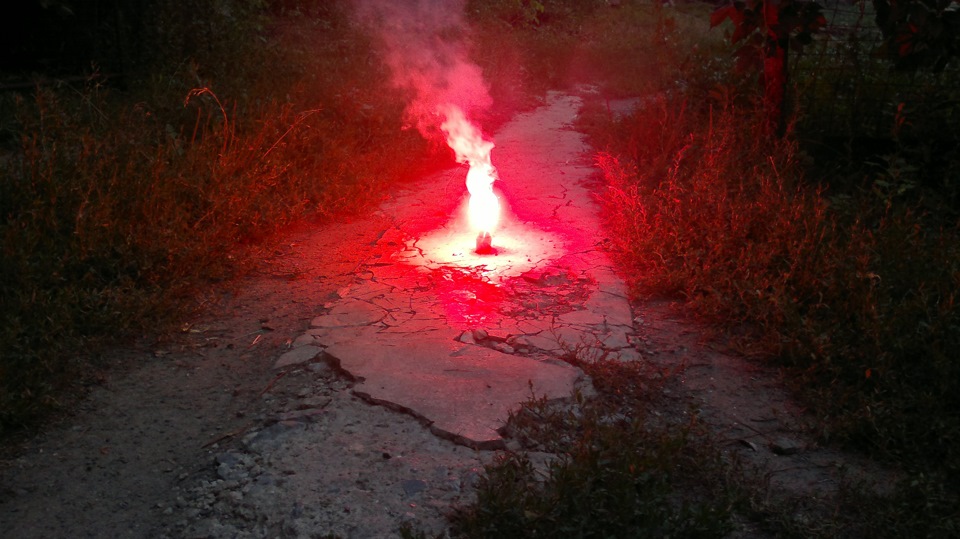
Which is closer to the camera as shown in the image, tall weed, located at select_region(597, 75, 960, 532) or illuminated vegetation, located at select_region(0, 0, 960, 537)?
illuminated vegetation, located at select_region(0, 0, 960, 537)

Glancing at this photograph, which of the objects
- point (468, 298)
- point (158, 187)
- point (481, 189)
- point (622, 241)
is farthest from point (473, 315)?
point (158, 187)

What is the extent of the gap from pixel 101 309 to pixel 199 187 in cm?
138

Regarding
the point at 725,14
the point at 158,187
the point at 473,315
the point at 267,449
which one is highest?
the point at 725,14

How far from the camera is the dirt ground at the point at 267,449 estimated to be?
2.73m

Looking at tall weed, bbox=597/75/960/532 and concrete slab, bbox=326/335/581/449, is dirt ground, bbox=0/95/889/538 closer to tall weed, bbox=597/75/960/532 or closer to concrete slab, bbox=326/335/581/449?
concrete slab, bbox=326/335/581/449

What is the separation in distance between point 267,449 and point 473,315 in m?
1.54

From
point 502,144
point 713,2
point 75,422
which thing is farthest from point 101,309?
point 713,2

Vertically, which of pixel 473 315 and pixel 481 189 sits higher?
pixel 481 189

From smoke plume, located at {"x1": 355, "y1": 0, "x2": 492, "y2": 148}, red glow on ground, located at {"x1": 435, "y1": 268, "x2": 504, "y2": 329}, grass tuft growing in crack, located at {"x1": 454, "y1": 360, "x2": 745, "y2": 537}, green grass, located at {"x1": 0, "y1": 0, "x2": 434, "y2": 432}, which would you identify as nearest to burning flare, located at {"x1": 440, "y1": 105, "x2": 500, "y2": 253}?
red glow on ground, located at {"x1": 435, "y1": 268, "x2": 504, "y2": 329}

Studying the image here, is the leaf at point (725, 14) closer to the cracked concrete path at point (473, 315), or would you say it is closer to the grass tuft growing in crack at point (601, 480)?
the cracked concrete path at point (473, 315)

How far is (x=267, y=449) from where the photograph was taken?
10.2 feet

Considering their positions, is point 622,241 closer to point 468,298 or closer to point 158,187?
point 468,298

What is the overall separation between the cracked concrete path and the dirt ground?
14 centimetres

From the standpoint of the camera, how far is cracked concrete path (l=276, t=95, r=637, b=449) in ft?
11.5
